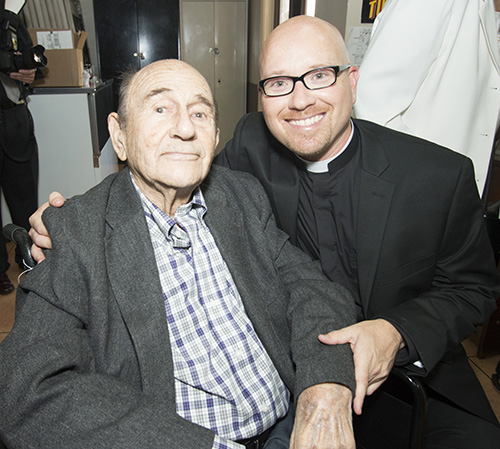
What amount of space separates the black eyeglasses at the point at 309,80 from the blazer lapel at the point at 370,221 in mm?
313

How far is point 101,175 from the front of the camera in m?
3.90

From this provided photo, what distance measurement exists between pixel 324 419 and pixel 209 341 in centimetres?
33

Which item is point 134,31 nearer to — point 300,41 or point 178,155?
point 300,41

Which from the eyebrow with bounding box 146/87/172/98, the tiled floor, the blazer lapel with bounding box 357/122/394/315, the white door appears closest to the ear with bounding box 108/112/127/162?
the eyebrow with bounding box 146/87/172/98

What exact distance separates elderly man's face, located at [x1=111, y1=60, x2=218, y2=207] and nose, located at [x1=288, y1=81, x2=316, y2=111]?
0.91ft

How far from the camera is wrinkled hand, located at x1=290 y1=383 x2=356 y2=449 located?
0.94m

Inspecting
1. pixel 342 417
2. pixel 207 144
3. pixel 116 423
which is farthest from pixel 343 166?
pixel 116 423

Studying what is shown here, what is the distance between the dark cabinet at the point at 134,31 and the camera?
7.12 metres

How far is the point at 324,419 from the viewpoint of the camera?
0.96m

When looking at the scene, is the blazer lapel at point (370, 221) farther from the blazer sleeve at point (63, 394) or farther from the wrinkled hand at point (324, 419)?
the blazer sleeve at point (63, 394)

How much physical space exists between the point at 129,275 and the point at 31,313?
217 mm

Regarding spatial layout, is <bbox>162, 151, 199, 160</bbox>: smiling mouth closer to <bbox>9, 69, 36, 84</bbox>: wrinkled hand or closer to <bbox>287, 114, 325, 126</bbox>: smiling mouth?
<bbox>287, 114, 325, 126</bbox>: smiling mouth

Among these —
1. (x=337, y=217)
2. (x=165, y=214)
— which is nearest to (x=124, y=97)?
(x=165, y=214)

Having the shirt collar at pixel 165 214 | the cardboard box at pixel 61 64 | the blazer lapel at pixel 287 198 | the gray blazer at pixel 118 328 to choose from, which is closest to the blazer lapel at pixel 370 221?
the gray blazer at pixel 118 328
